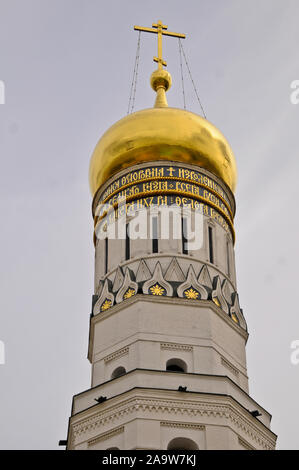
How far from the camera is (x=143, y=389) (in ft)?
65.2

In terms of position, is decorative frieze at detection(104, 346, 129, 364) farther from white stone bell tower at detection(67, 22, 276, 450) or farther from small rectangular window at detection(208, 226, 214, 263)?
small rectangular window at detection(208, 226, 214, 263)

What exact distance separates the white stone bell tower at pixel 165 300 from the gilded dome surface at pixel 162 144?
0.03 metres

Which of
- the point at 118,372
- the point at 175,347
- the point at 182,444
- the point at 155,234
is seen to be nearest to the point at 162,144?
the point at 155,234

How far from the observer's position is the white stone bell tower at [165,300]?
779 inches

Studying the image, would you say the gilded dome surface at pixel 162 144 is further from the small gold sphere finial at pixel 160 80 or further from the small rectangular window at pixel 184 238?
the small gold sphere finial at pixel 160 80

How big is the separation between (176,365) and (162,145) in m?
4.74

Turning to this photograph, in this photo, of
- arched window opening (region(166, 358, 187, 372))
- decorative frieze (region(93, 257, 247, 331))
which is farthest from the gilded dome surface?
arched window opening (region(166, 358, 187, 372))

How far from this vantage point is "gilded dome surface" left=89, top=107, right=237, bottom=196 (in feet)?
77.2

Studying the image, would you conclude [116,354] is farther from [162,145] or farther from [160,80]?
[160,80]

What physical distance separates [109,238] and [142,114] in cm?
271
